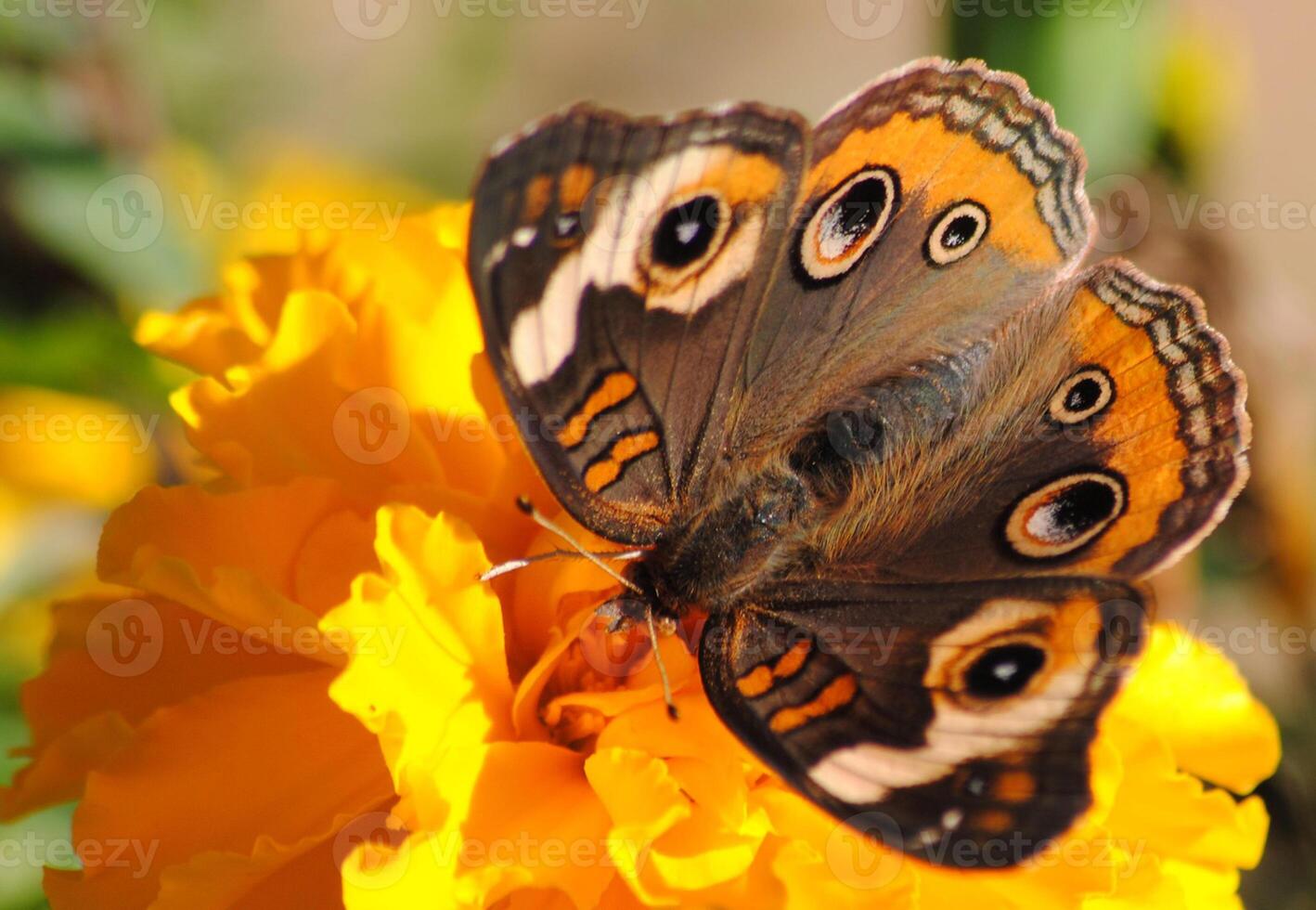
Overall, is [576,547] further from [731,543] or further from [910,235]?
[910,235]

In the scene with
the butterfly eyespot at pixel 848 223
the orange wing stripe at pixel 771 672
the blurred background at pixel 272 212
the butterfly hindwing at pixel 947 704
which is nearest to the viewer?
the butterfly hindwing at pixel 947 704

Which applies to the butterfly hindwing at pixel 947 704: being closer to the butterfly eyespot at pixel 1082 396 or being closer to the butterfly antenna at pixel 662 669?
the butterfly antenna at pixel 662 669

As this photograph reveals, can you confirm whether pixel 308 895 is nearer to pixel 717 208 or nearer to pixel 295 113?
pixel 717 208

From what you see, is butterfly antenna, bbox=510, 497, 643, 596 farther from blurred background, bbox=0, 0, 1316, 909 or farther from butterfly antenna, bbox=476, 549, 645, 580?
blurred background, bbox=0, 0, 1316, 909

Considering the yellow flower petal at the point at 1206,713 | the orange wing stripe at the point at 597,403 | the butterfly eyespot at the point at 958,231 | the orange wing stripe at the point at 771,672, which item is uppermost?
the butterfly eyespot at the point at 958,231

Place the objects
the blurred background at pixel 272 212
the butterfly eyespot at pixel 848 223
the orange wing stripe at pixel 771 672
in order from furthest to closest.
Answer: the blurred background at pixel 272 212
the butterfly eyespot at pixel 848 223
the orange wing stripe at pixel 771 672

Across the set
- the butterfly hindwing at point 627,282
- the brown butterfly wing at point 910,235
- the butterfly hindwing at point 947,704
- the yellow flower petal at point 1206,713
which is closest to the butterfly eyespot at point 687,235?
the butterfly hindwing at point 627,282

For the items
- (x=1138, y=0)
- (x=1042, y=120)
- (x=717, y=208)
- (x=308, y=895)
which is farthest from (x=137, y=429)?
(x=1138, y=0)
